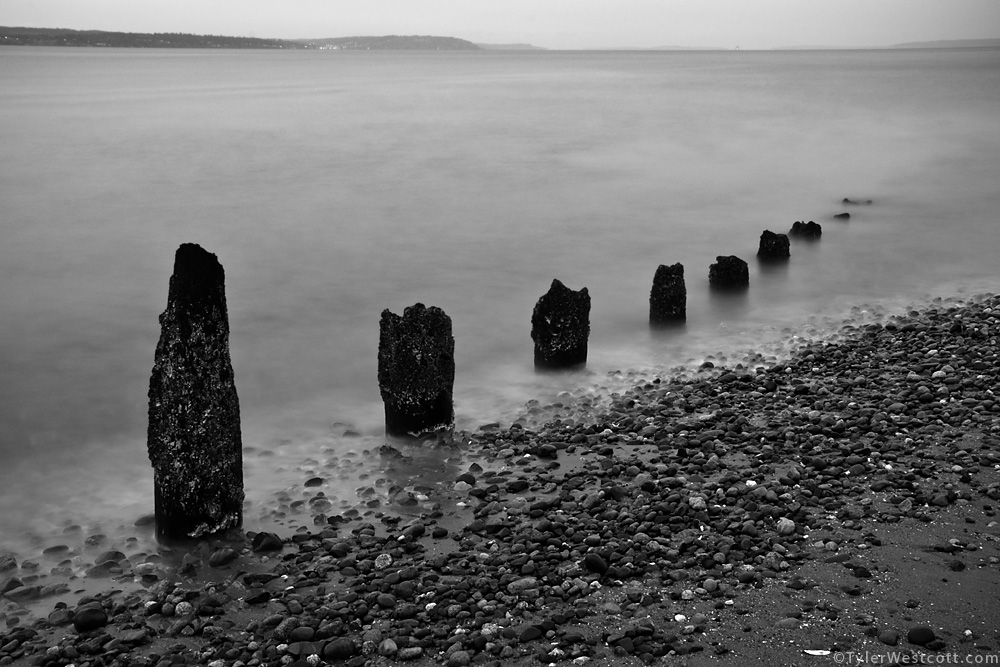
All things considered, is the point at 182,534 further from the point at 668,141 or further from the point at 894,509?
the point at 668,141

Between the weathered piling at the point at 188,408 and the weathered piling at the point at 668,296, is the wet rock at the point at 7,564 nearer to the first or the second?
the weathered piling at the point at 188,408

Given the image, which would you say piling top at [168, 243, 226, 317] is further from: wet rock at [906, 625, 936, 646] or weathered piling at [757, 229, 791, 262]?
weathered piling at [757, 229, 791, 262]

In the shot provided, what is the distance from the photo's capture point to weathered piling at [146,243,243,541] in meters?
6.67

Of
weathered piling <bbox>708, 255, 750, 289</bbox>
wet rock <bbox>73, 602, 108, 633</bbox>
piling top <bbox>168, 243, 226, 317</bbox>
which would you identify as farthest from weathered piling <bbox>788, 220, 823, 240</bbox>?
wet rock <bbox>73, 602, 108, 633</bbox>

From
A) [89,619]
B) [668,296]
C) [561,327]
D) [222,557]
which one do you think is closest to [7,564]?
[89,619]

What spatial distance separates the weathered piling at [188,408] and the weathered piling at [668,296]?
6.91 metres

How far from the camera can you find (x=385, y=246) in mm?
18438

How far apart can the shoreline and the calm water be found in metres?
1.33

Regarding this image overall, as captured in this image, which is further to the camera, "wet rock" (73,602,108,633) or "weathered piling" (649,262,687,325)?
"weathered piling" (649,262,687,325)

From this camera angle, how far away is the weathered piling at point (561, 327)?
10.2m

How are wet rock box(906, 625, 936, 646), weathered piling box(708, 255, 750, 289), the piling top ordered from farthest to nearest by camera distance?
weathered piling box(708, 255, 750, 289)
the piling top
wet rock box(906, 625, 936, 646)

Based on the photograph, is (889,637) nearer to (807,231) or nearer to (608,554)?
(608,554)

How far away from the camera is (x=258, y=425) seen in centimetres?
935

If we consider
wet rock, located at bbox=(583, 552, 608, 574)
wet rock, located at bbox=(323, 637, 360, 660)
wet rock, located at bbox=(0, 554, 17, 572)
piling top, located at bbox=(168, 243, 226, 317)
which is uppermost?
piling top, located at bbox=(168, 243, 226, 317)
